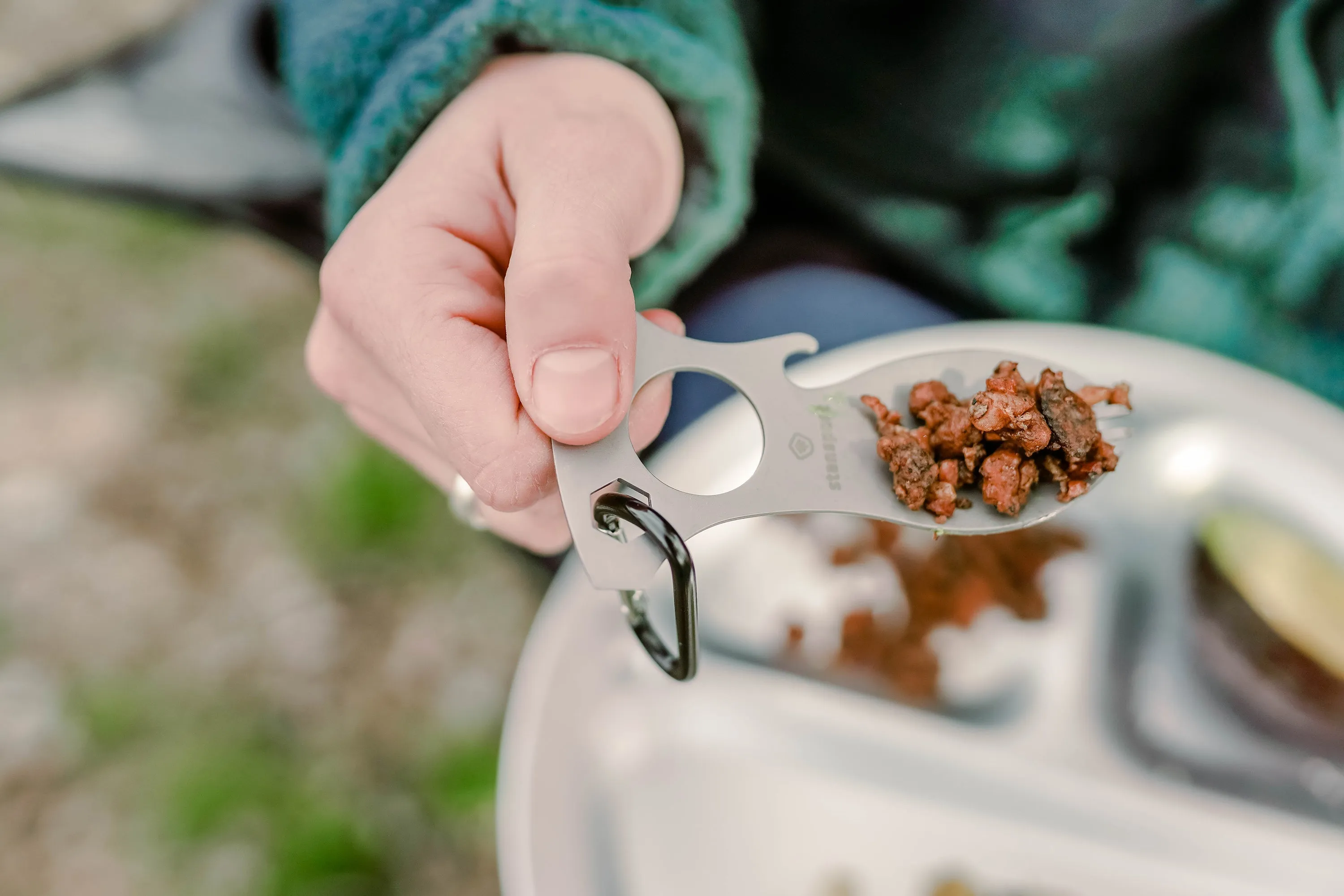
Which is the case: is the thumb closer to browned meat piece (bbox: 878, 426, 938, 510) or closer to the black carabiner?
the black carabiner

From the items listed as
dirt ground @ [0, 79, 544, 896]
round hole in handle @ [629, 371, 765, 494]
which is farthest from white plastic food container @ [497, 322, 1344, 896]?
dirt ground @ [0, 79, 544, 896]

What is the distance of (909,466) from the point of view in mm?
555

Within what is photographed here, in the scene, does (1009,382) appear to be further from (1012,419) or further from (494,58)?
(494,58)

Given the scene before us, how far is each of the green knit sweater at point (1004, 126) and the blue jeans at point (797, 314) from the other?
57 millimetres

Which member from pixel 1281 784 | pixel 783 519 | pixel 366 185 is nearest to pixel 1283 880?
pixel 1281 784

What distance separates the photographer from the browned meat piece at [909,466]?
56 centimetres

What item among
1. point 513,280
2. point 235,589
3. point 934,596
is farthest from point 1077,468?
point 235,589

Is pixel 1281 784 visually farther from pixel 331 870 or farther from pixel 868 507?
pixel 331 870

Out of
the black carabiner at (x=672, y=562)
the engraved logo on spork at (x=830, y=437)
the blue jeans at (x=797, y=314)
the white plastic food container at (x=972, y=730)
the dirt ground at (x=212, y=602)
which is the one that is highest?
the engraved logo on spork at (x=830, y=437)

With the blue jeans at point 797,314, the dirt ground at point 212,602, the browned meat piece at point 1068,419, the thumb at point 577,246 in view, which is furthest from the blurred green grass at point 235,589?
the browned meat piece at point 1068,419

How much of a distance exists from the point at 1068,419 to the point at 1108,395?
0.27 feet

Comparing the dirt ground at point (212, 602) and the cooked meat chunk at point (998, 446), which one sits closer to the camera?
the cooked meat chunk at point (998, 446)

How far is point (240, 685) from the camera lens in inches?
46.3

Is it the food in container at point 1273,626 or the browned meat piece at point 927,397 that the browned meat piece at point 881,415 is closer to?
the browned meat piece at point 927,397
